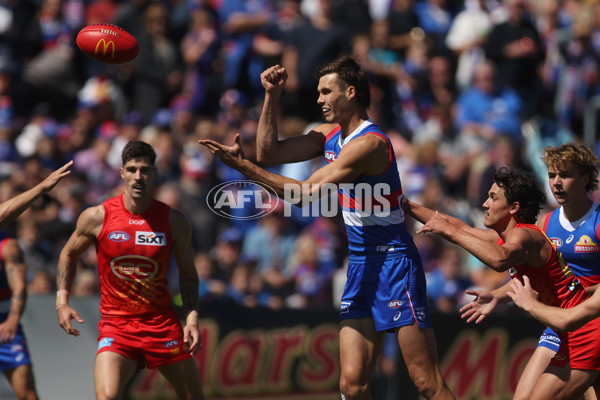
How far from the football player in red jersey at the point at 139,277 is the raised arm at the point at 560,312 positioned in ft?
9.99

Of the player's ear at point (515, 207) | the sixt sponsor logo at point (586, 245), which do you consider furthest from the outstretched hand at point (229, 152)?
the sixt sponsor logo at point (586, 245)

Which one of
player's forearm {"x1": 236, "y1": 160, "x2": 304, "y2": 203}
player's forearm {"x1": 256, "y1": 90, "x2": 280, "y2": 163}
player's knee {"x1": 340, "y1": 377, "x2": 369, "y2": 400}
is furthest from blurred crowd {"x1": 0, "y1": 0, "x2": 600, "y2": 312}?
player's forearm {"x1": 236, "y1": 160, "x2": 304, "y2": 203}

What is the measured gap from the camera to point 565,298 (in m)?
8.00

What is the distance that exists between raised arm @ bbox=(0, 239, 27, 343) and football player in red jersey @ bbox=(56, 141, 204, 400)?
1.13m

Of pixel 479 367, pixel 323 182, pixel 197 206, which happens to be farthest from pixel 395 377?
pixel 323 182

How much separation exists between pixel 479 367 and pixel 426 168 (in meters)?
3.52

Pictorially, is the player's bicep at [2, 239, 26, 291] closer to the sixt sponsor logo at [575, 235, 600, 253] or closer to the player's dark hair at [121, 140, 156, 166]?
the player's dark hair at [121, 140, 156, 166]

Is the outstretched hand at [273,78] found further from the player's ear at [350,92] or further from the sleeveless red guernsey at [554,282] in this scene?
the sleeveless red guernsey at [554,282]

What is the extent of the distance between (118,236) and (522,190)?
3653 mm

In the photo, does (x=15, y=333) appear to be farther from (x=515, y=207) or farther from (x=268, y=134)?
(x=515, y=207)

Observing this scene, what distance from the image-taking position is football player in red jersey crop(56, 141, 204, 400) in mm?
8781

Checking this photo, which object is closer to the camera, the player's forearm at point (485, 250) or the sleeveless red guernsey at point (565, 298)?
the player's forearm at point (485, 250)

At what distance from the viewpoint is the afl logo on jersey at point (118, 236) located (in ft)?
29.1

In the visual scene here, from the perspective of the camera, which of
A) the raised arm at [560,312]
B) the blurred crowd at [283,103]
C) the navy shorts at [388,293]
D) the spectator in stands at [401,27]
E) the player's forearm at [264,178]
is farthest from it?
the spectator in stands at [401,27]
